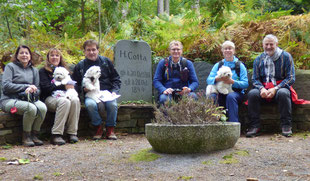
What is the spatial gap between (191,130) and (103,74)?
9.20 feet

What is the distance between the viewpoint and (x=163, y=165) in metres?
3.52

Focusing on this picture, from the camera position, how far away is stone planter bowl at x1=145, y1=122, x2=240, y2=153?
3637 millimetres

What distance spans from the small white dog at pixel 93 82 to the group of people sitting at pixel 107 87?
10cm

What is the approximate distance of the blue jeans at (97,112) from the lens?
5.48 metres

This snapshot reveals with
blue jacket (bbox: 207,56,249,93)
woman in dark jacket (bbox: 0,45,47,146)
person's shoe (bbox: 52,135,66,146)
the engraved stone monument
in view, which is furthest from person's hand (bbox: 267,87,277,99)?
woman in dark jacket (bbox: 0,45,47,146)

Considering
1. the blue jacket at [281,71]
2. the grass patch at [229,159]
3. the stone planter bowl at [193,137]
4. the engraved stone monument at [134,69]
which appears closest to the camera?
the grass patch at [229,159]

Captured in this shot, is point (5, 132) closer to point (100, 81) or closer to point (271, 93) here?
point (100, 81)

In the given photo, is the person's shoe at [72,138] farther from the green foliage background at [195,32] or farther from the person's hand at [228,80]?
the person's hand at [228,80]

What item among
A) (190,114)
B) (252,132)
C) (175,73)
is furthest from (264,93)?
(190,114)

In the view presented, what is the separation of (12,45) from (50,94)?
277 cm

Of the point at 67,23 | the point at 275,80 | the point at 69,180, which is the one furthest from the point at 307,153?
the point at 67,23

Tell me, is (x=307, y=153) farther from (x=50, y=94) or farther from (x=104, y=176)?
(x=50, y=94)

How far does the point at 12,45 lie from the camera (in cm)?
758

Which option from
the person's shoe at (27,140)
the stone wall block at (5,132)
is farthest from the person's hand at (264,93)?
the stone wall block at (5,132)
